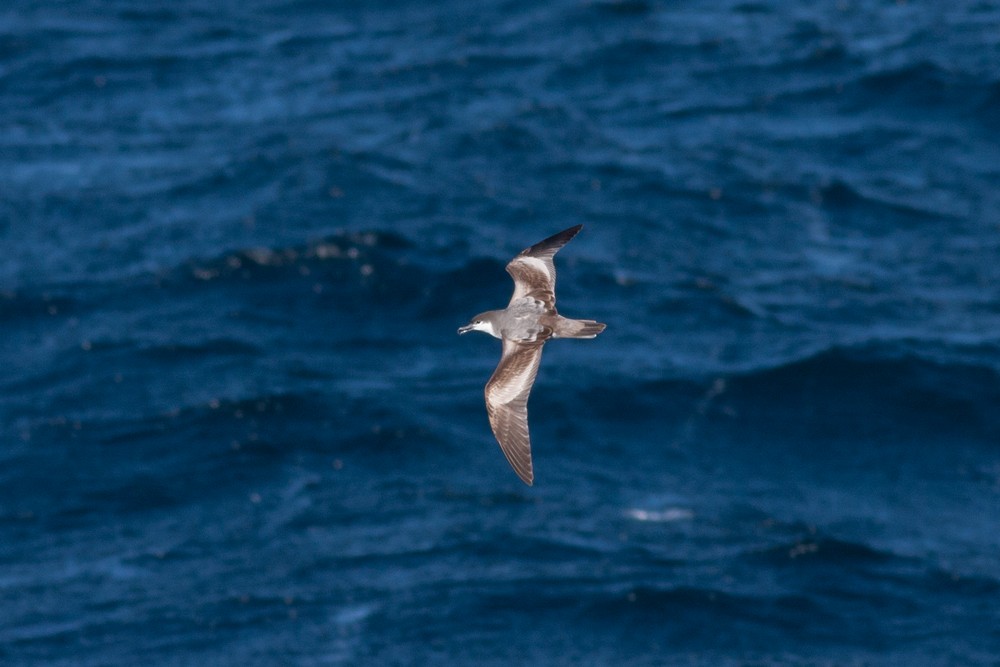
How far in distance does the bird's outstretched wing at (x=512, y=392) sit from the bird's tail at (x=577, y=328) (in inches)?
11.9

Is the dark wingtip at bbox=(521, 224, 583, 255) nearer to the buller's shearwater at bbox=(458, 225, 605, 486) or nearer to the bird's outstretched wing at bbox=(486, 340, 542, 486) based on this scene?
the buller's shearwater at bbox=(458, 225, 605, 486)

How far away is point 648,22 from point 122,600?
16.2 m

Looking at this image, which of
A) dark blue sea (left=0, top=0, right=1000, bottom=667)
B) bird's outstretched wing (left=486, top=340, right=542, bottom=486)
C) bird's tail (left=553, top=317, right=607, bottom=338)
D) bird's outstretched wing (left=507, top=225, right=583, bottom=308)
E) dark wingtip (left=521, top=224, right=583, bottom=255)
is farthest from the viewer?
dark blue sea (left=0, top=0, right=1000, bottom=667)

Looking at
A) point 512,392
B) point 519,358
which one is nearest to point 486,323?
point 519,358

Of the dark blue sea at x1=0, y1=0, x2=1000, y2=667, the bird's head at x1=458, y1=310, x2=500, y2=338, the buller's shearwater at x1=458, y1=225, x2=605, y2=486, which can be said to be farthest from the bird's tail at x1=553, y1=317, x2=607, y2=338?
the dark blue sea at x1=0, y1=0, x2=1000, y2=667

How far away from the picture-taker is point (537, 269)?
13.5 meters

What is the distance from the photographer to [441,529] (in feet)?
60.3

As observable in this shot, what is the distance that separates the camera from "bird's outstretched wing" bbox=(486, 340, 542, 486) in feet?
40.4

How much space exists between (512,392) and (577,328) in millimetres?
869

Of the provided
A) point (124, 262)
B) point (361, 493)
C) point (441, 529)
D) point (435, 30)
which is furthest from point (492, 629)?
point (435, 30)

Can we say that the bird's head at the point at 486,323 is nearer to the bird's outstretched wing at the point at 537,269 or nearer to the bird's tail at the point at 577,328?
the bird's outstretched wing at the point at 537,269

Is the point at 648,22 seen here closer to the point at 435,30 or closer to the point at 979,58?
the point at 435,30

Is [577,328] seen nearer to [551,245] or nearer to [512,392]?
[512,392]

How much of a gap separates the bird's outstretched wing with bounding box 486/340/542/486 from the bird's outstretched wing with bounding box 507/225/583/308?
92 centimetres
